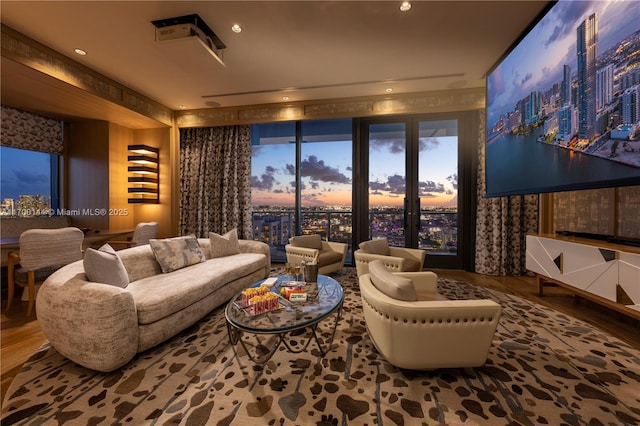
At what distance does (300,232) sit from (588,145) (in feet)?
12.9

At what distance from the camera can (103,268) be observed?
197cm

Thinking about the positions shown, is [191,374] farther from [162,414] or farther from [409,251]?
[409,251]

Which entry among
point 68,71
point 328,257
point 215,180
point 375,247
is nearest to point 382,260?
point 375,247

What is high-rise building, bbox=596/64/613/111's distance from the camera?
5.49 feet

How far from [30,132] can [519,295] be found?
751cm

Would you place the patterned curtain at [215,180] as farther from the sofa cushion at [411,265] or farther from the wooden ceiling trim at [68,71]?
the sofa cushion at [411,265]

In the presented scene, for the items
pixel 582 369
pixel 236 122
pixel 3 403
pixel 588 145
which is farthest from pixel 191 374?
pixel 236 122

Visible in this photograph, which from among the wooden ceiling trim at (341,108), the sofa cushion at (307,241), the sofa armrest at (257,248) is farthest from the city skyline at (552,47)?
the sofa armrest at (257,248)

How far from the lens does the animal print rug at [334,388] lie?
1364 millimetres

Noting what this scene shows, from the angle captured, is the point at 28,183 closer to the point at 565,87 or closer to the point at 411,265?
the point at 411,265

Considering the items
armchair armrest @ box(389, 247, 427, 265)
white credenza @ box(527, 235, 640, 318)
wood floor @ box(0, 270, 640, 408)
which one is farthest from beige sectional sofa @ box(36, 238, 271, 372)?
white credenza @ box(527, 235, 640, 318)

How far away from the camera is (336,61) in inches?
127

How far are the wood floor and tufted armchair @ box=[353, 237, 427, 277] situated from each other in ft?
3.71

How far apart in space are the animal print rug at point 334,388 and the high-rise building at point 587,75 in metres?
1.67
